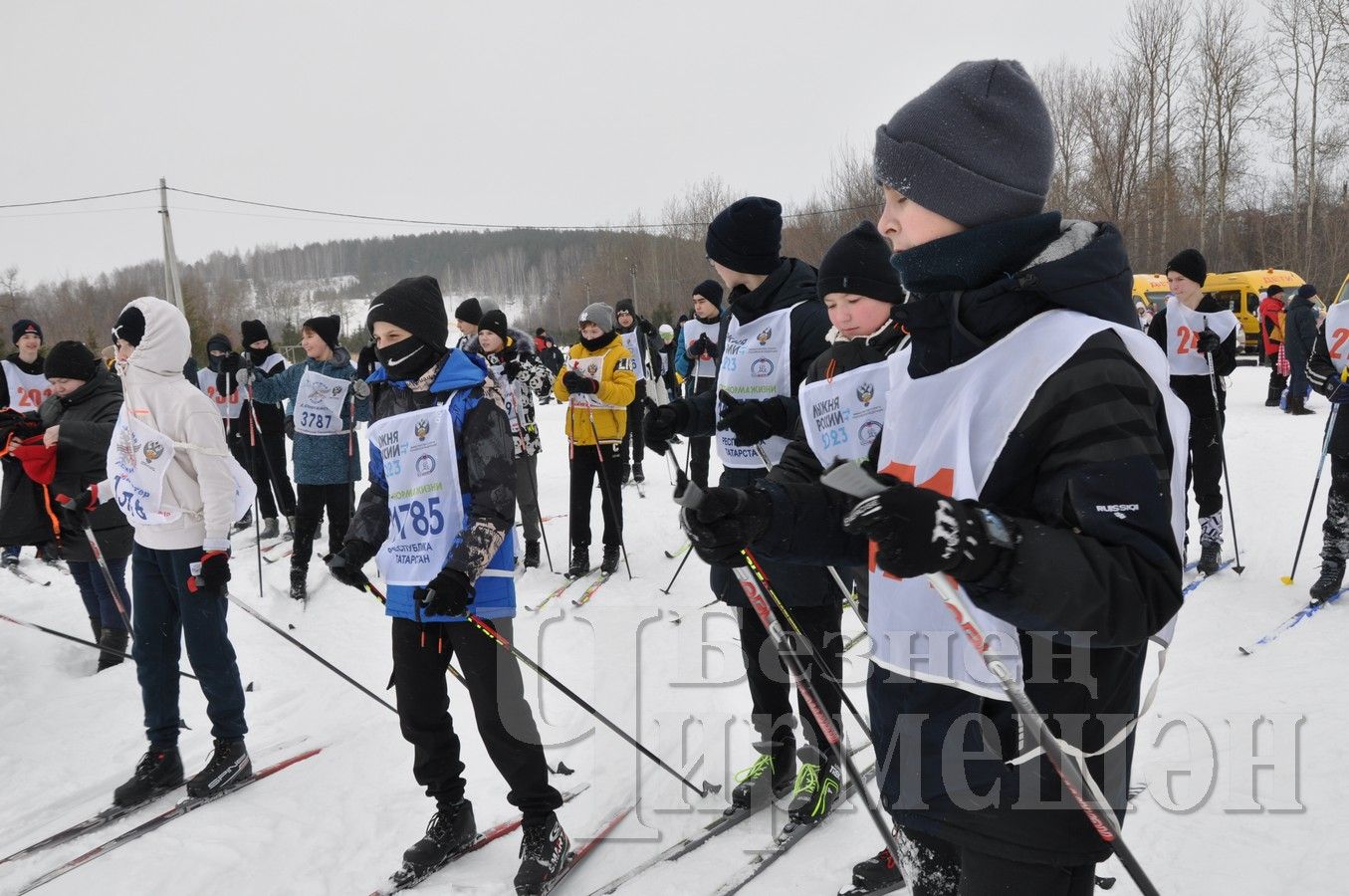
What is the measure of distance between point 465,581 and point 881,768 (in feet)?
5.31

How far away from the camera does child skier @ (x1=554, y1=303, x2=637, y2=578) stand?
7.20 metres

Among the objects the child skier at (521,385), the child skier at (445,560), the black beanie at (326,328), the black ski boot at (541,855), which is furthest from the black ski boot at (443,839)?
the black beanie at (326,328)

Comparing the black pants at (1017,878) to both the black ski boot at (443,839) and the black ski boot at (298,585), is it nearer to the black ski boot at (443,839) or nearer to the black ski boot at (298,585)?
the black ski boot at (443,839)

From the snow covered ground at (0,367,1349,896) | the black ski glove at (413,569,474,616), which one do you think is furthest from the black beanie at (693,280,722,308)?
the black ski glove at (413,569,474,616)

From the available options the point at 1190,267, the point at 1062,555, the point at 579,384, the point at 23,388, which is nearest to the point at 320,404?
the point at 579,384

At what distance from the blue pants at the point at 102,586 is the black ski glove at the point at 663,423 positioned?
3.99 meters

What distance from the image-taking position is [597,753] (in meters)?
4.08

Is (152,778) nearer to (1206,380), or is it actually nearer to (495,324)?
(495,324)

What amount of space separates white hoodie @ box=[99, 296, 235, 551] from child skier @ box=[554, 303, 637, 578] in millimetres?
3401

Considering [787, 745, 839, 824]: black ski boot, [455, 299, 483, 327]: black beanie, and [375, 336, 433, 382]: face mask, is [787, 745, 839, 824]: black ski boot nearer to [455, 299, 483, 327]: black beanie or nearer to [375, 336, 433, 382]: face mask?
[375, 336, 433, 382]: face mask

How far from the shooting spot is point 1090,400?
4.17 ft

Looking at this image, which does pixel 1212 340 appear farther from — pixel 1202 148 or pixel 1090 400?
pixel 1202 148

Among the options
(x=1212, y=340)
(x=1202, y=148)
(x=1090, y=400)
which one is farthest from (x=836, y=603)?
(x=1202, y=148)

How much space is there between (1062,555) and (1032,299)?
1.52 feet
